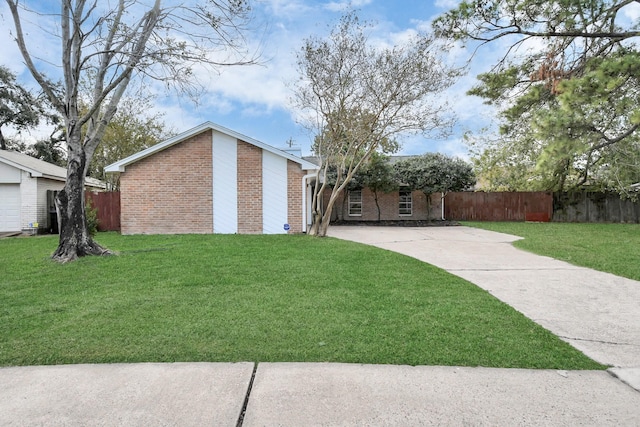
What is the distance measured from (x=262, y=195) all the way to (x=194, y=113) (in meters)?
3.86

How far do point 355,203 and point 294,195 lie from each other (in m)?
9.34

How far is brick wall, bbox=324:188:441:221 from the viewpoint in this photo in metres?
21.0

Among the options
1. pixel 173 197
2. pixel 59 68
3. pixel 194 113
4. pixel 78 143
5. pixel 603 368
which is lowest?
pixel 603 368

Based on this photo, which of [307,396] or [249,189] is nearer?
[307,396]

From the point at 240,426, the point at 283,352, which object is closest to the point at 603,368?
the point at 283,352

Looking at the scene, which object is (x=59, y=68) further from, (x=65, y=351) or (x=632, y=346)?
(x=632, y=346)

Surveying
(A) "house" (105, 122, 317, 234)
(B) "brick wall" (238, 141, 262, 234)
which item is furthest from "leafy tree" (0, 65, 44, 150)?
(B) "brick wall" (238, 141, 262, 234)

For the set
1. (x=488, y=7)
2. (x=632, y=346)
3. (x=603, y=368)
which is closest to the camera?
(x=603, y=368)

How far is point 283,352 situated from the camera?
314 cm

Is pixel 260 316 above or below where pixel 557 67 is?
below

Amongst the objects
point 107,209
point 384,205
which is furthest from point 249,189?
point 384,205

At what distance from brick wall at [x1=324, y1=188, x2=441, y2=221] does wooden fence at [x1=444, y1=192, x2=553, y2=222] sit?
2.64ft

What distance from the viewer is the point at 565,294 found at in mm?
5227

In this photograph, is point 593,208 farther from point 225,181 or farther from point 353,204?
point 225,181
